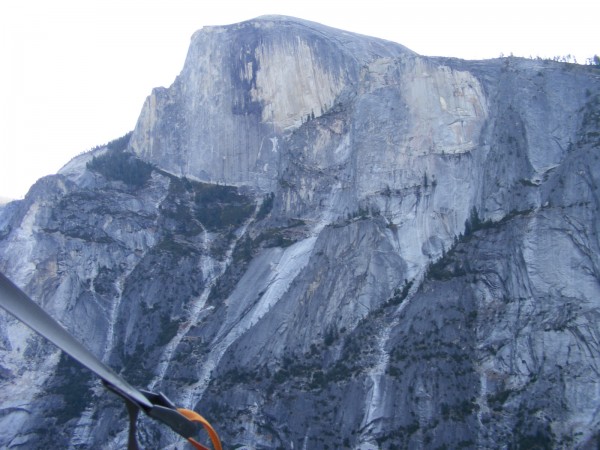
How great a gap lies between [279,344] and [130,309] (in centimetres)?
2154

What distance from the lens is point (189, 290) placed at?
9062 cm

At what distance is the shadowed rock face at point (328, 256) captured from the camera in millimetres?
63531

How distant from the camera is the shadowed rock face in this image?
63.5m

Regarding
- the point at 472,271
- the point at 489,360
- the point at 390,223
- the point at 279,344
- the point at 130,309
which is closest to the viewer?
the point at 489,360

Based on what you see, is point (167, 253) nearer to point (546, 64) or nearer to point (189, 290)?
point (189, 290)

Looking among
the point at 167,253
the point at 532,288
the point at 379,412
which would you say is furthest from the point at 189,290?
the point at 532,288

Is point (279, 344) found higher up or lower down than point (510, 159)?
lower down

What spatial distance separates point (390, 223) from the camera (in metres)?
80.9

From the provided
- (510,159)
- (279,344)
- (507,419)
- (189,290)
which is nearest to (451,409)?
(507,419)

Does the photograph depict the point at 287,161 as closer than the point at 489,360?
No

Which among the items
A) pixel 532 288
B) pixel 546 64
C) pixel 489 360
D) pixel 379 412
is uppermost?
pixel 546 64

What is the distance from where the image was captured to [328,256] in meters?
79.9

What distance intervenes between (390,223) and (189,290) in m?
23.6

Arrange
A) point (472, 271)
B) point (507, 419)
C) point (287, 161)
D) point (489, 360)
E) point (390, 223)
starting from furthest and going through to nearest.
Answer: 1. point (287, 161)
2. point (390, 223)
3. point (472, 271)
4. point (489, 360)
5. point (507, 419)
